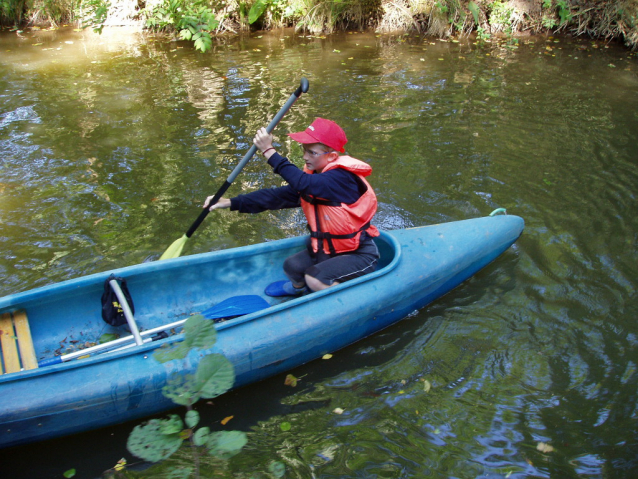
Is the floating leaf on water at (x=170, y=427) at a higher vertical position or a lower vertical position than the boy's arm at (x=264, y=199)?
lower

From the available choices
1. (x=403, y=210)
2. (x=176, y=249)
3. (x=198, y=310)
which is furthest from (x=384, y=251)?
(x=176, y=249)

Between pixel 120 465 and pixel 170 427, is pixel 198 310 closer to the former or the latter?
pixel 120 465

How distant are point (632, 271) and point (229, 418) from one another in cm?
353

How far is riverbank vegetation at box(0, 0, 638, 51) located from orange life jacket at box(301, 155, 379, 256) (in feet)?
27.3

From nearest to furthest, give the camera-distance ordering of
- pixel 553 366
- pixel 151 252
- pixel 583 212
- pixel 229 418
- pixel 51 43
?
pixel 229 418
pixel 553 366
pixel 151 252
pixel 583 212
pixel 51 43

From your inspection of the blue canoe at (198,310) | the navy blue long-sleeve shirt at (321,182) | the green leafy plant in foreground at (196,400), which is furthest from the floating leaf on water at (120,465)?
the navy blue long-sleeve shirt at (321,182)

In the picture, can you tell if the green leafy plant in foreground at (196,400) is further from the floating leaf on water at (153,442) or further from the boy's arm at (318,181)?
the boy's arm at (318,181)

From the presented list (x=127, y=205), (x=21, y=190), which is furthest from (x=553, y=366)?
(x=21, y=190)

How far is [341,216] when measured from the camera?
3621 mm

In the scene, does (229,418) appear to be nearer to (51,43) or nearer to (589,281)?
(589,281)

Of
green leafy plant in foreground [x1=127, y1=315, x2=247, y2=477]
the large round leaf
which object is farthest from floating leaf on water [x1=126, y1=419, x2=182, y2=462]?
the large round leaf

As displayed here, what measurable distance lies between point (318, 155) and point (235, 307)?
123cm

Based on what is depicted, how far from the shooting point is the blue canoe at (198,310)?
286 cm

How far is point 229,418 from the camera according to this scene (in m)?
3.25
